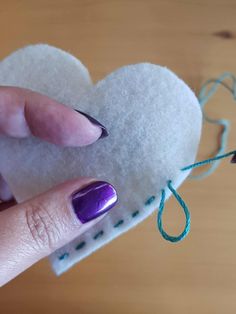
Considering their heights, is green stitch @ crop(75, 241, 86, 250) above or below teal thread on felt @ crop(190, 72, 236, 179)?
below

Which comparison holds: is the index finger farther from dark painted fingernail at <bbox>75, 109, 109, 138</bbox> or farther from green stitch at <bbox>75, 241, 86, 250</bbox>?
green stitch at <bbox>75, 241, 86, 250</bbox>

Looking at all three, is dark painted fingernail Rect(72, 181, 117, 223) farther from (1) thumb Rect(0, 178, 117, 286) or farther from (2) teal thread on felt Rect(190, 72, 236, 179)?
(2) teal thread on felt Rect(190, 72, 236, 179)

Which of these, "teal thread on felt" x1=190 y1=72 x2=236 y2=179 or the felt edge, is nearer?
the felt edge

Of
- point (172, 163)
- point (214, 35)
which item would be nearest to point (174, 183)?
point (172, 163)

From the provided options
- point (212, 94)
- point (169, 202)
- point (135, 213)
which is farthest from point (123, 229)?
point (212, 94)

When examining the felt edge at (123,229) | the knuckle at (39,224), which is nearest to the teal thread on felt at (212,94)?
the felt edge at (123,229)

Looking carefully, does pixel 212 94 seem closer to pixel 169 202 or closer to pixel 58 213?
pixel 169 202

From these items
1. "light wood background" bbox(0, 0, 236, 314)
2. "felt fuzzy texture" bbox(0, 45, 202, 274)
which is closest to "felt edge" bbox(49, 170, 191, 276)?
"felt fuzzy texture" bbox(0, 45, 202, 274)

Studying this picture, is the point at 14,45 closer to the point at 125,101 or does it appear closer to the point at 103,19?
the point at 103,19

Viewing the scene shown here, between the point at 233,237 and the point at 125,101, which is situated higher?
the point at 125,101
